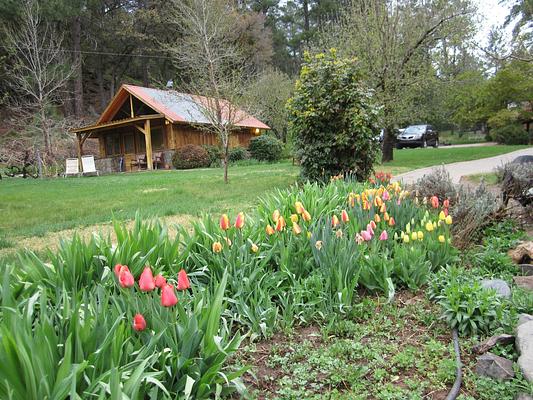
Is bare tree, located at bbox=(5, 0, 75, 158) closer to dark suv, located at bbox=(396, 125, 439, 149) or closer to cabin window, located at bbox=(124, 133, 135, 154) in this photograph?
cabin window, located at bbox=(124, 133, 135, 154)

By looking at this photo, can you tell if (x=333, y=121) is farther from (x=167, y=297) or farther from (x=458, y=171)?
(x=167, y=297)

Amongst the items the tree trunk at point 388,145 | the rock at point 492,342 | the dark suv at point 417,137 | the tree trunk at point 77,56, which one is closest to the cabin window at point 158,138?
the tree trunk at point 77,56

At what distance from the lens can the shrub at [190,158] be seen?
913 inches

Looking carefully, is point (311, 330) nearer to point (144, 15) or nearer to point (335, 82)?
point (335, 82)

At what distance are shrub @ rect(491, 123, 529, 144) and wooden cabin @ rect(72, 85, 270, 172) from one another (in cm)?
1630

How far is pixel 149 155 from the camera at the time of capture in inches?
955

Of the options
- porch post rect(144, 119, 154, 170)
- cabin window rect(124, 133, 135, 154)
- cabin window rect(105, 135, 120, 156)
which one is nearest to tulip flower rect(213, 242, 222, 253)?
porch post rect(144, 119, 154, 170)

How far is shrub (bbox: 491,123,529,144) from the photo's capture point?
26.5 meters

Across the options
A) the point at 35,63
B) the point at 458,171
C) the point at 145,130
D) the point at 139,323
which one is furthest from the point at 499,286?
the point at 35,63

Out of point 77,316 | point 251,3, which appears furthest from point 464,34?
point 251,3

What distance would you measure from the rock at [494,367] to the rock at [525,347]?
58 mm

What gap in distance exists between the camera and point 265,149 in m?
24.8

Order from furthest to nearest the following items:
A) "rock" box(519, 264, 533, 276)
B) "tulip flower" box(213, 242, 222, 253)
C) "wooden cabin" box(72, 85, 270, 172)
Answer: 1. "wooden cabin" box(72, 85, 270, 172)
2. "rock" box(519, 264, 533, 276)
3. "tulip flower" box(213, 242, 222, 253)

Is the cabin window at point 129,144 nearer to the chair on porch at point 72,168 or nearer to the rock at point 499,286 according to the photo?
the chair on porch at point 72,168
